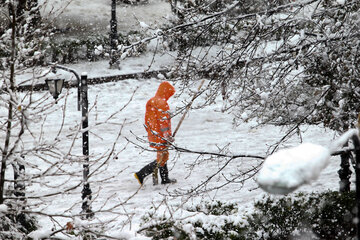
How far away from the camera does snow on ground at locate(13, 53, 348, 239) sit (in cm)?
671

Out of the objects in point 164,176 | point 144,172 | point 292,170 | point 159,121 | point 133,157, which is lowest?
point 133,157

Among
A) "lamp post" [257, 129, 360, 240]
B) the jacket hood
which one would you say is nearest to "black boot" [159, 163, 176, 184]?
the jacket hood

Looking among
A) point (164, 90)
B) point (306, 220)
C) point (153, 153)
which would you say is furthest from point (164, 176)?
point (306, 220)

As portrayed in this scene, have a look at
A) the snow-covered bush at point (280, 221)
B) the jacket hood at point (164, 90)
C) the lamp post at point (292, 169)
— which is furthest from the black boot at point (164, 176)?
the lamp post at point (292, 169)

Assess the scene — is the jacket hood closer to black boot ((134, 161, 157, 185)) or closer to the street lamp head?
black boot ((134, 161, 157, 185))

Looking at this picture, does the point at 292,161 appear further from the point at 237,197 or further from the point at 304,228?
the point at 237,197

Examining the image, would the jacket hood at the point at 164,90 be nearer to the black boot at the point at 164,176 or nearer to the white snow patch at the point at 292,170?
the black boot at the point at 164,176

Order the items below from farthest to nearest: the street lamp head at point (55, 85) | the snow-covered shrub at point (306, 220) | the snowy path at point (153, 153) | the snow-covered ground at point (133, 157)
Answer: the street lamp head at point (55, 85), the snowy path at point (153, 153), the snow-covered shrub at point (306, 220), the snow-covered ground at point (133, 157)

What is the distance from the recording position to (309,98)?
234 inches

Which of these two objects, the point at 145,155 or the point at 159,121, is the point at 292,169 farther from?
the point at 145,155

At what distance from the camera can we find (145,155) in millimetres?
10234

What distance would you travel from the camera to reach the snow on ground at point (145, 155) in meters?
6.71

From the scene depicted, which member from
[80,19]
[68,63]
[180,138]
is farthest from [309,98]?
[80,19]

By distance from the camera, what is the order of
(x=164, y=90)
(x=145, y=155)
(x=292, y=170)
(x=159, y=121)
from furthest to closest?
(x=145, y=155) → (x=164, y=90) → (x=159, y=121) → (x=292, y=170)
